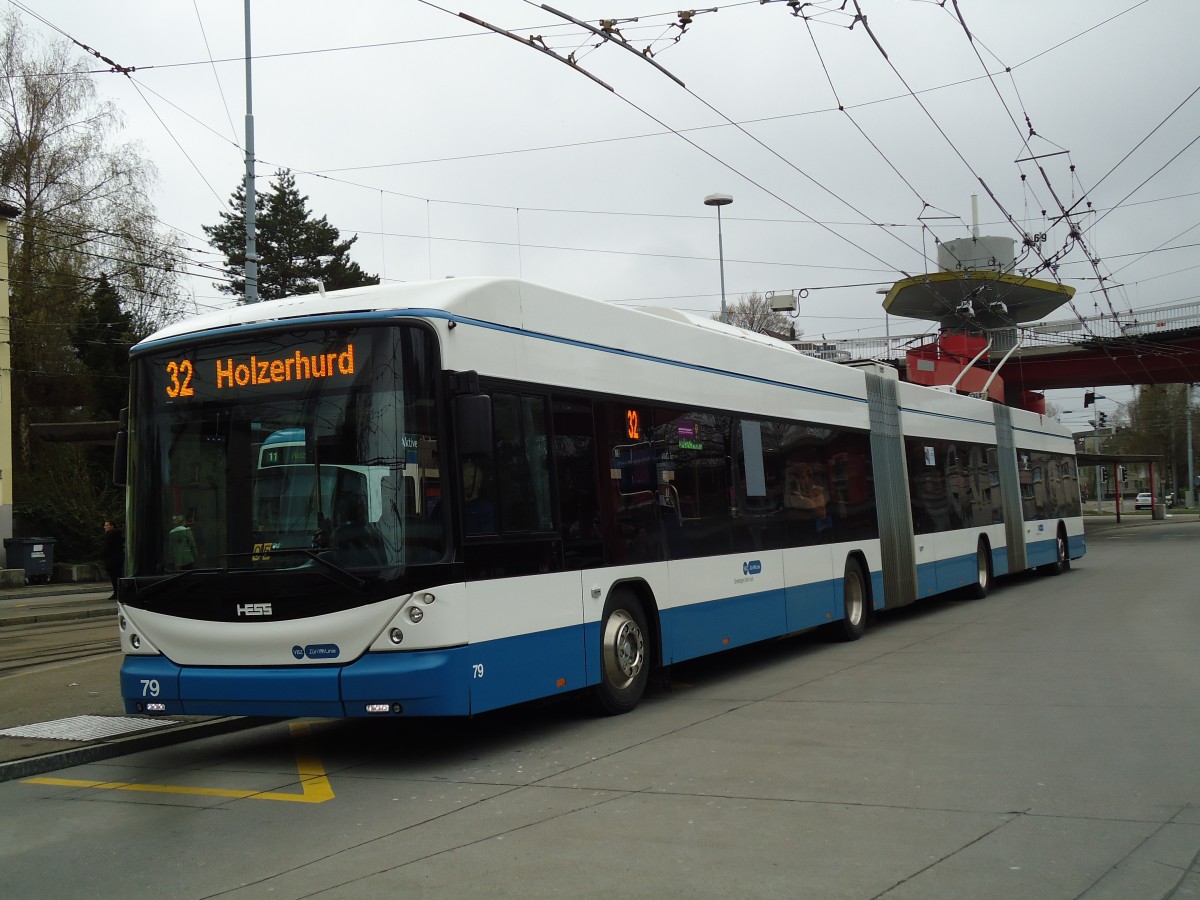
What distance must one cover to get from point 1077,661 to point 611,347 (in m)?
5.89

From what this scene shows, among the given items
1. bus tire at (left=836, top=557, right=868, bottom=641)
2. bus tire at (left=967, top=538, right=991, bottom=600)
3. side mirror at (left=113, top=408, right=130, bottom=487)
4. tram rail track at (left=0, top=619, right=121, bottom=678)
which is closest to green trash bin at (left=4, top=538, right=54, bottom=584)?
tram rail track at (left=0, top=619, right=121, bottom=678)

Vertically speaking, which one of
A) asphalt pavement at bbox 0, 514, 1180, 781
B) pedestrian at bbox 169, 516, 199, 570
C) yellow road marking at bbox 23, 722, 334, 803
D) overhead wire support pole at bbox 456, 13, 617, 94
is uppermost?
overhead wire support pole at bbox 456, 13, 617, 94

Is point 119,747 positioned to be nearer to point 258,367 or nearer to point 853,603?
point 258,367

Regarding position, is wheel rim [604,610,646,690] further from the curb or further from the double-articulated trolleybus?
the curb

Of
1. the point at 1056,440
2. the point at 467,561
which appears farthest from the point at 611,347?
the point at 1056,440

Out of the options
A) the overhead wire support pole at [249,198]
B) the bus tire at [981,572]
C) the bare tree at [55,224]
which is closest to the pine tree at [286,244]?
the bare tree at [55,224]

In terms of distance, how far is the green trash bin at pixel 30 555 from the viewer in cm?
3272

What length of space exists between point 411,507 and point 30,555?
29.0m

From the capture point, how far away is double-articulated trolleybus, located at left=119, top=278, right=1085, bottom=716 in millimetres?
7637

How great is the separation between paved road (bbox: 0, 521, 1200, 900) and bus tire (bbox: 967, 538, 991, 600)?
8.69 meters

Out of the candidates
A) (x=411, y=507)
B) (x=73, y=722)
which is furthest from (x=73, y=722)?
(x=411, y=507)

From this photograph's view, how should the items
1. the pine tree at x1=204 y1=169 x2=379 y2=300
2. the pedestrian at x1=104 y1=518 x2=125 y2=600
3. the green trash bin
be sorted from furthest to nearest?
the pine tree at x1=204 y1=169 x2=379 y2=300
the green trash bin
the pedestrian at x1=104 y1=518 x2=125 y2=600

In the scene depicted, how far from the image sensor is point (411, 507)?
7.64m

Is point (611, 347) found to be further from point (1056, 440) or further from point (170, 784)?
point (1056, 440)
